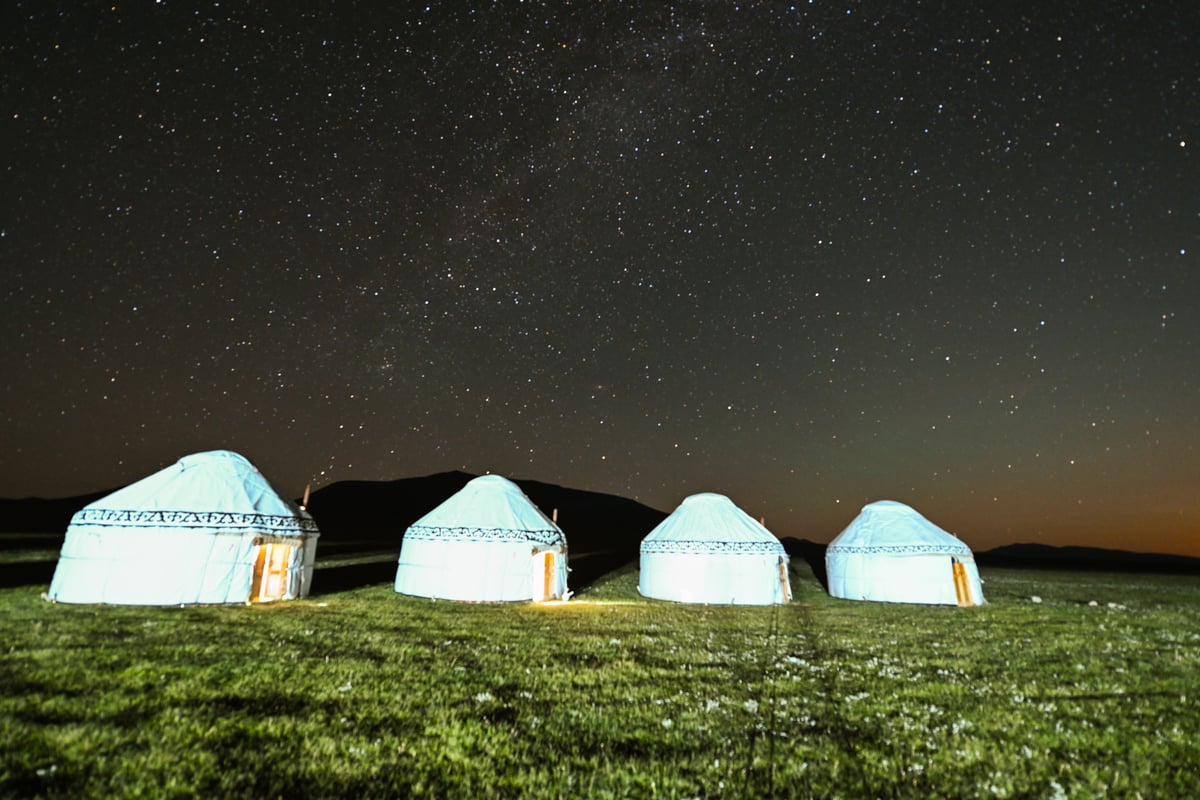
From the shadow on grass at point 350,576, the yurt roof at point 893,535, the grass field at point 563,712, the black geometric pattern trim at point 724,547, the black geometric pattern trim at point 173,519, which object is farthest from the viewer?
the yurt roof at point 893,535

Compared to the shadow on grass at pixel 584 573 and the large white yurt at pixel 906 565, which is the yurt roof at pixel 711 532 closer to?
the large white yurt at pixel 906 565

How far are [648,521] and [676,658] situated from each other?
112 metres

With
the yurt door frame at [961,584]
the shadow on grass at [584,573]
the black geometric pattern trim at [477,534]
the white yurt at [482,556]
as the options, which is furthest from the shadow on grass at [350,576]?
the yurt door frame at [961,584]

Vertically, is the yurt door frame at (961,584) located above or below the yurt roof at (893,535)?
below

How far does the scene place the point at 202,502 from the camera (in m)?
15.7

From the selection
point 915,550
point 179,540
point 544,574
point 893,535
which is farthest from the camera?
point 893,535

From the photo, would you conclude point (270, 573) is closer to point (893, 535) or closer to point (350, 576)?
point (350, 576)

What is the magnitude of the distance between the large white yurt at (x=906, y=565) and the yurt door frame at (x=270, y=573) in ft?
70.7

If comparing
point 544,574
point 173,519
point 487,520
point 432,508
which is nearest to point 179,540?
point 173,519

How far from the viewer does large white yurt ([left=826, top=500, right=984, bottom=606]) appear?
22578mm

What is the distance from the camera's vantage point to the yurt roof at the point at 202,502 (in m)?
15.0

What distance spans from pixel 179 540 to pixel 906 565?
24933 millimetres

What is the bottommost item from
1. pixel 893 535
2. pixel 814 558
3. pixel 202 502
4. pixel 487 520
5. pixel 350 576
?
pixel 814 558

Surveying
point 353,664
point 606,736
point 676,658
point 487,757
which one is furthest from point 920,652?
point 353,664
